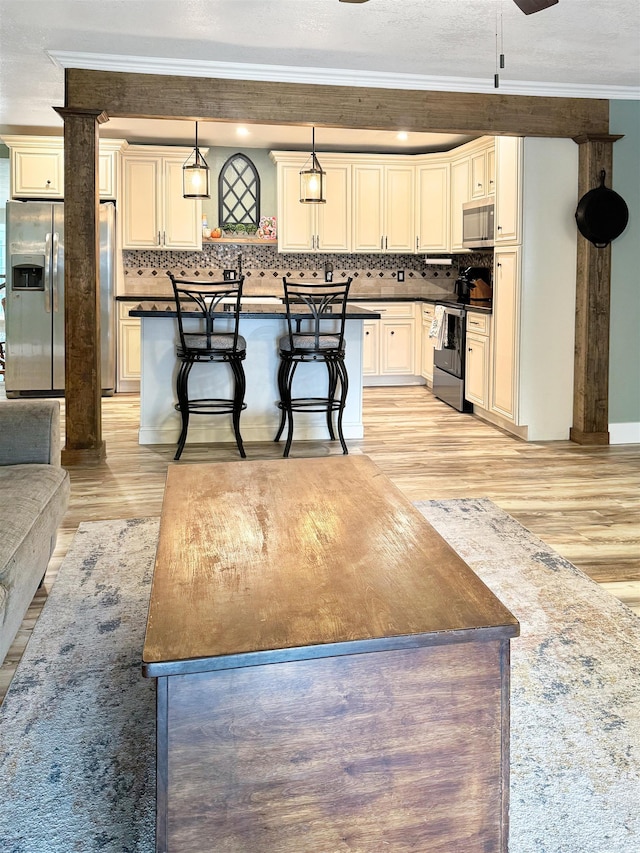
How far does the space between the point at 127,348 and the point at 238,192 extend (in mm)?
2058

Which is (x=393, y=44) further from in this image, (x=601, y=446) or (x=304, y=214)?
(x=304, y=214)

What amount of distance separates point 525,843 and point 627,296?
16.0 feet

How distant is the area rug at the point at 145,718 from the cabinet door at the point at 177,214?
5.40m

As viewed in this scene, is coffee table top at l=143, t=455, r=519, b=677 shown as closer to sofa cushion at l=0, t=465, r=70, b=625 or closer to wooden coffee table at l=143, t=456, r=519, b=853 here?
wooden coffee table at l=143, t=456, r=519, b=853

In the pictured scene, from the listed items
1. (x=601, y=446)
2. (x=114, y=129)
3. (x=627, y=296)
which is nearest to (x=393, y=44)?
(x=627, y=296)

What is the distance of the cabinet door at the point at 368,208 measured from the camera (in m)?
8.37

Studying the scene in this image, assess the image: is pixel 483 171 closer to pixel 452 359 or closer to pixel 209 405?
pixel 452 359

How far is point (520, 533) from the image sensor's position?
3723mm

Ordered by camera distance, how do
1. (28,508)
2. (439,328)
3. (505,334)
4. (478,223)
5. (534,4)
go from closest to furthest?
(28,508)
(534,4)
(505,334)
(478,223)
(439,328)

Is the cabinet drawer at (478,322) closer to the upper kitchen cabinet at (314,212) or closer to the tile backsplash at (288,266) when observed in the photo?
the tile backsplash at (288,266)

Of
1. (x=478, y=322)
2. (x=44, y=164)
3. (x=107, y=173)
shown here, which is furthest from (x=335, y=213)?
(x=44, y=164)

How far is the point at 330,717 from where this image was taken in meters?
1.51

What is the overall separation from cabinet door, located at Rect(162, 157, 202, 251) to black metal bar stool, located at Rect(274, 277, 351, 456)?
106 inches

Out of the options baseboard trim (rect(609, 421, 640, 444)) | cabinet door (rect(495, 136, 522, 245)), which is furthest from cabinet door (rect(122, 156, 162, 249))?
baseboard trim (rect(609, 421, 640, 444))
